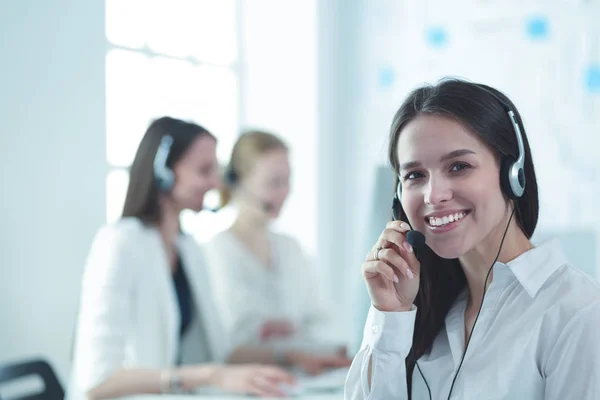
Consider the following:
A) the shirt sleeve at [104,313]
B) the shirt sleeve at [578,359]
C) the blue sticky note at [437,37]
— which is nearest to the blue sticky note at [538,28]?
the blue sticky note at [437,37]

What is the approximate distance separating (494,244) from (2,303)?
1822 mm

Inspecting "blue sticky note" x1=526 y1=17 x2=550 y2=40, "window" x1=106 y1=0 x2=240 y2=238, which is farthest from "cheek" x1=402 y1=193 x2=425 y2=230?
"blue sticky note" x1=526 y1=17 x2=550 y2=40

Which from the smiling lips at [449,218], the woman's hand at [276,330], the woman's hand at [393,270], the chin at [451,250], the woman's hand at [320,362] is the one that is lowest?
the woman's hand at [276,330]

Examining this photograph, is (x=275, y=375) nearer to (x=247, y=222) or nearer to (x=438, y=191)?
(x=438, y=191)

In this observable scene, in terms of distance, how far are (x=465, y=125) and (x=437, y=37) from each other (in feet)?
9.37

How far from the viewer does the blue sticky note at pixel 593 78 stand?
344cm

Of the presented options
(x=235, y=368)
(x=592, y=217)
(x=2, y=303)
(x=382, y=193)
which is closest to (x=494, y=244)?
(x=382, y=193)

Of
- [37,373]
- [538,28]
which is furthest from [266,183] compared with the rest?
[538,28]

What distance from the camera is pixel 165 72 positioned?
3607 mm

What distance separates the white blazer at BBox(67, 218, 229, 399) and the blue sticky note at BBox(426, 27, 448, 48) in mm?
2085

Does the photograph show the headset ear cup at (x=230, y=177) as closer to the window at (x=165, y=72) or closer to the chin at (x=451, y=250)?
the window at (x=165, y=72)

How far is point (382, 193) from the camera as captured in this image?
1827 millimetres

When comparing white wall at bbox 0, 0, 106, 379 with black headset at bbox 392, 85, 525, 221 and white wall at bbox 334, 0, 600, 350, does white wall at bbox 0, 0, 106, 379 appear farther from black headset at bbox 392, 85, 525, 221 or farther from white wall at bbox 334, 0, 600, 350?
black headset at bbox 392, 85, 525, 221

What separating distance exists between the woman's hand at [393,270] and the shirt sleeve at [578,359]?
31cm
